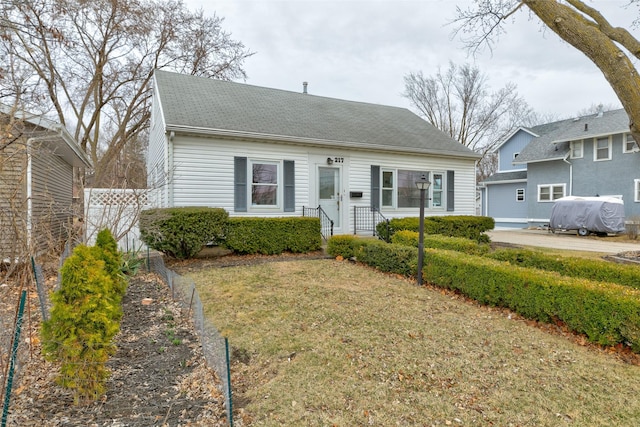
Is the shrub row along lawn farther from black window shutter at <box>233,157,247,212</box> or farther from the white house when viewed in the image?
the white house

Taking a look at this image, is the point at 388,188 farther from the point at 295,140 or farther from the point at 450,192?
the point at 295,140

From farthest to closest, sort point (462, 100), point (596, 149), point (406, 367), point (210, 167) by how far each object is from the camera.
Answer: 1. point (462, 100)
2. point (596, 149)
3. point (210, 167)
4. point (406, 367)

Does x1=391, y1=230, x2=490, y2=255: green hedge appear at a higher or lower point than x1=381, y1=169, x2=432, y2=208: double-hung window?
lower

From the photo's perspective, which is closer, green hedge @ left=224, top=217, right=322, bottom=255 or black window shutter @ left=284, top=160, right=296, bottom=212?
green hedge @ left=224, top=217, right=322, bottom=255

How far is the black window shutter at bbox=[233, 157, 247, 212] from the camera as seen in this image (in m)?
9.74

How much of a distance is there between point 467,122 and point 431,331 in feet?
97.1

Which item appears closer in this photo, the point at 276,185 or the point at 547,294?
the point at 547,294

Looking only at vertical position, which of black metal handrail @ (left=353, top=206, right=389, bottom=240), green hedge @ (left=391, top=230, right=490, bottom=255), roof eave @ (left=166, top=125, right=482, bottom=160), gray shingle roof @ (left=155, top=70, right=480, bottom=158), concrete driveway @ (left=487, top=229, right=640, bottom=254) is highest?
gray shingle roof @ (left=155, top=70, right=480, bottom=158)

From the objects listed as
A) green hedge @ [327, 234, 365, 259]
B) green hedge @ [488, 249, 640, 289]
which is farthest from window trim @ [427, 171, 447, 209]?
green hedge @ [488, 249, 640, 289]

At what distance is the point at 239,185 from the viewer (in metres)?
9.77

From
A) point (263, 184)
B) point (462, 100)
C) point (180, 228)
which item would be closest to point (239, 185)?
point (263, 184)

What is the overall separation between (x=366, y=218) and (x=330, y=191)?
1.53 m

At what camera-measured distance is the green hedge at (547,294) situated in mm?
3709

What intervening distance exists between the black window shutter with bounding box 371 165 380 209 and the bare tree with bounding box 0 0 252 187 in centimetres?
1255
